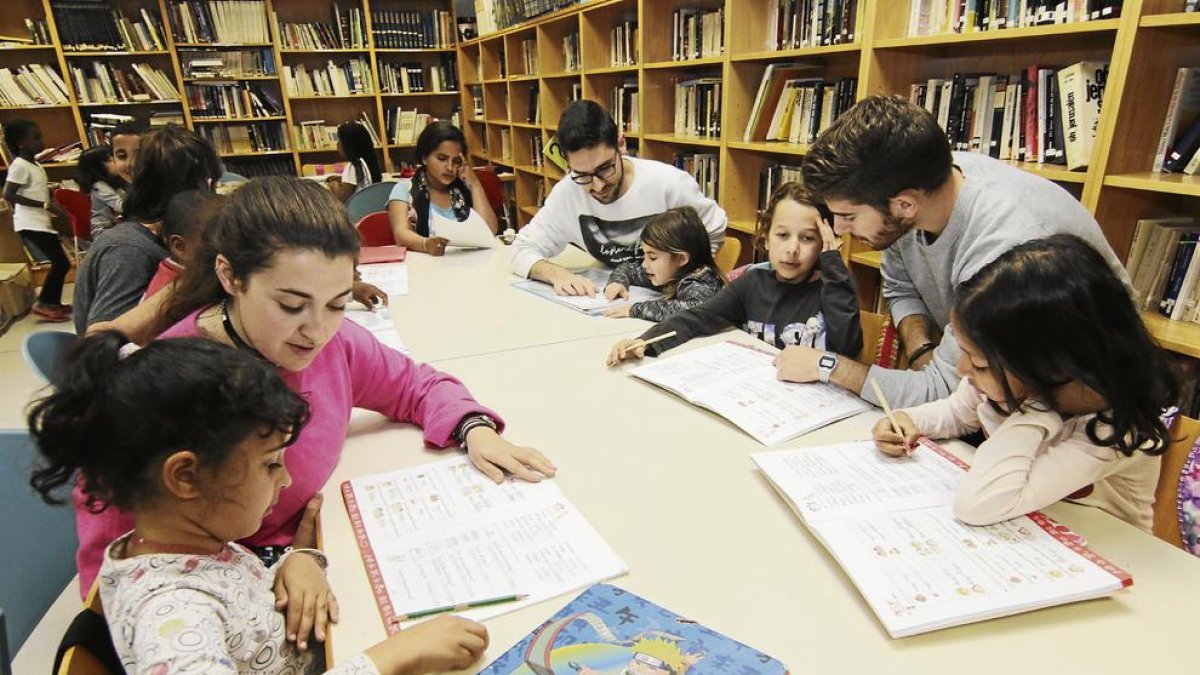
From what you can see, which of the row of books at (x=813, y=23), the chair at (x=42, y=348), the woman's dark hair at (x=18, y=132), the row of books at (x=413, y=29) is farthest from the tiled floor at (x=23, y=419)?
the row of books at (x=413, y=29)

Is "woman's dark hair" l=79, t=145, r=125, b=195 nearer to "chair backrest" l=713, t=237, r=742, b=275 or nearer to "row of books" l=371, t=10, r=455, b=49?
"row of books" l=371, t=10, r=455, b=49

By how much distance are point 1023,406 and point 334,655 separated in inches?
37.5

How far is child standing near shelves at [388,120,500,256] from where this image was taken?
2.98 m

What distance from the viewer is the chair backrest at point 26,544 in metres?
1.02

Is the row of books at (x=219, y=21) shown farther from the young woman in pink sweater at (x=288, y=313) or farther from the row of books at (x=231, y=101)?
the young woman in pink sweater at (x=288, y=313)

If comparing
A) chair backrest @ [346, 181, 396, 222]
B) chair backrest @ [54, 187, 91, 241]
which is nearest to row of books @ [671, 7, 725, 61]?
chair backrest @ [346, 181, 396, 222]

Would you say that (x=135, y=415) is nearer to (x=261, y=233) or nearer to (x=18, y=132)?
(x=261, y=233)

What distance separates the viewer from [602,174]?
2281 millimetres

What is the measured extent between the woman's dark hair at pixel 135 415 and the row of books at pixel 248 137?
18.0ft

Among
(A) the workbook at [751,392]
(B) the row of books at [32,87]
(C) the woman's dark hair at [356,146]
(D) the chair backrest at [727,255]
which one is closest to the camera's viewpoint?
(A) the workbook at [751,392]

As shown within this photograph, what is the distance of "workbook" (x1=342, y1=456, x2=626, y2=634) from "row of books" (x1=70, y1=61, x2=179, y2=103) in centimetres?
547

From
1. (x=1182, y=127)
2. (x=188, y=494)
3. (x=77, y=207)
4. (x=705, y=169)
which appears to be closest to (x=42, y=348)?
(x=188, y=494)

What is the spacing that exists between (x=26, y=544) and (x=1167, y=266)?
2.55 m

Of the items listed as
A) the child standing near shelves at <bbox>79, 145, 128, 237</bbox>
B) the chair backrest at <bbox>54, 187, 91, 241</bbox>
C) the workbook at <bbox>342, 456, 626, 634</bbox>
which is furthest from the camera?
the chair backrest at <bbox>54, 187, 91, 241</bbox>
